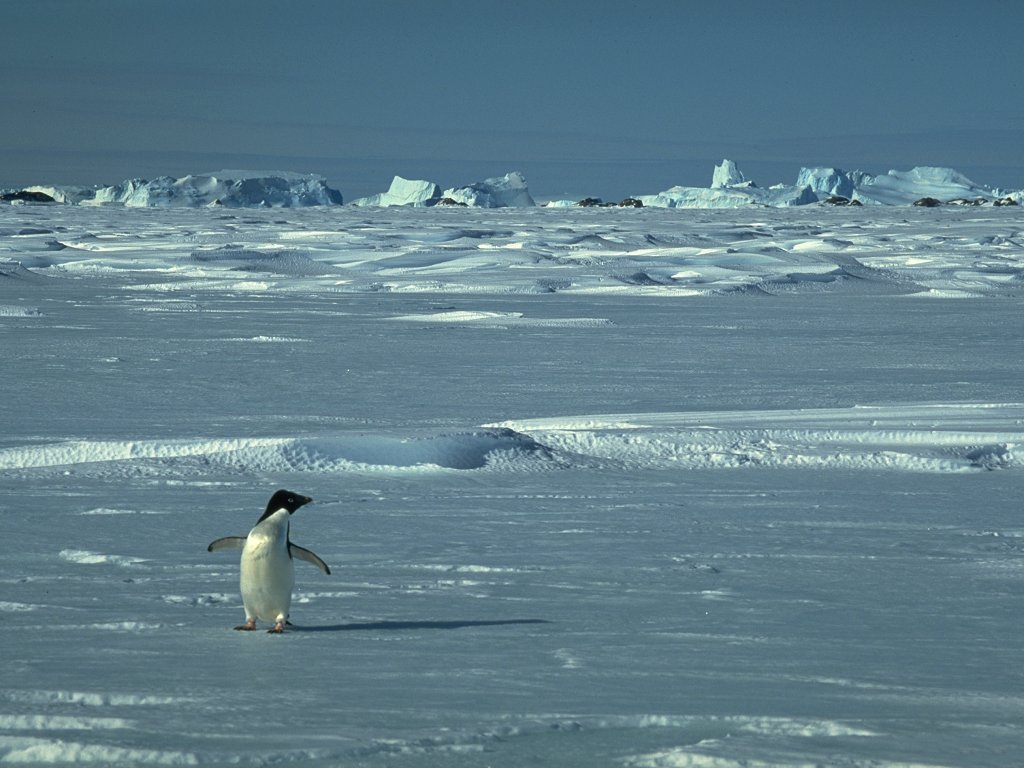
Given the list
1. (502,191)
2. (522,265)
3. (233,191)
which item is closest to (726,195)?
(502,191)

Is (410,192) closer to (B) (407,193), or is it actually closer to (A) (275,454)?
(B) (407,193)

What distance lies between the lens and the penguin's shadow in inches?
108

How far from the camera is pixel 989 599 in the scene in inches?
118

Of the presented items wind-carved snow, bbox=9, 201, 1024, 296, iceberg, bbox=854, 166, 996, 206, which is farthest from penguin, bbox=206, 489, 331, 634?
iceberg, bbox=854, 166, 996, 206

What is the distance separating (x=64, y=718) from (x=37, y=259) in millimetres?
16918

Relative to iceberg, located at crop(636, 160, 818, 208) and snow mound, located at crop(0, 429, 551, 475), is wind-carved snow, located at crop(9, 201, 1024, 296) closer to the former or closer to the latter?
snow mound, located at crop(0, 429, 551, 475)

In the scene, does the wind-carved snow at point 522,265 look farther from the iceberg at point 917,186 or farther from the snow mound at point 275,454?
the iceberg at point 917,186

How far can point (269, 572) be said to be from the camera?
8.64ft

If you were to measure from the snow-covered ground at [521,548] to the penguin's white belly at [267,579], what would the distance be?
0.21 feet

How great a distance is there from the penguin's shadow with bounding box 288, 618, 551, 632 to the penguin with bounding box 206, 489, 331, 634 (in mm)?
76

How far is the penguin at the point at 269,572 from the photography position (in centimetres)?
263

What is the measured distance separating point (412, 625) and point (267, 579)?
32cm

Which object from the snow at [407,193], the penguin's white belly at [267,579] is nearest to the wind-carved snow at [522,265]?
the penguin's white belly at [267,579]

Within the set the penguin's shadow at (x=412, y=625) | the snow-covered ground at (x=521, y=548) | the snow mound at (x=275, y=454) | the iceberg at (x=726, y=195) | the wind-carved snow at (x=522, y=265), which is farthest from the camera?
the iceberg at (x=726, y=195)
